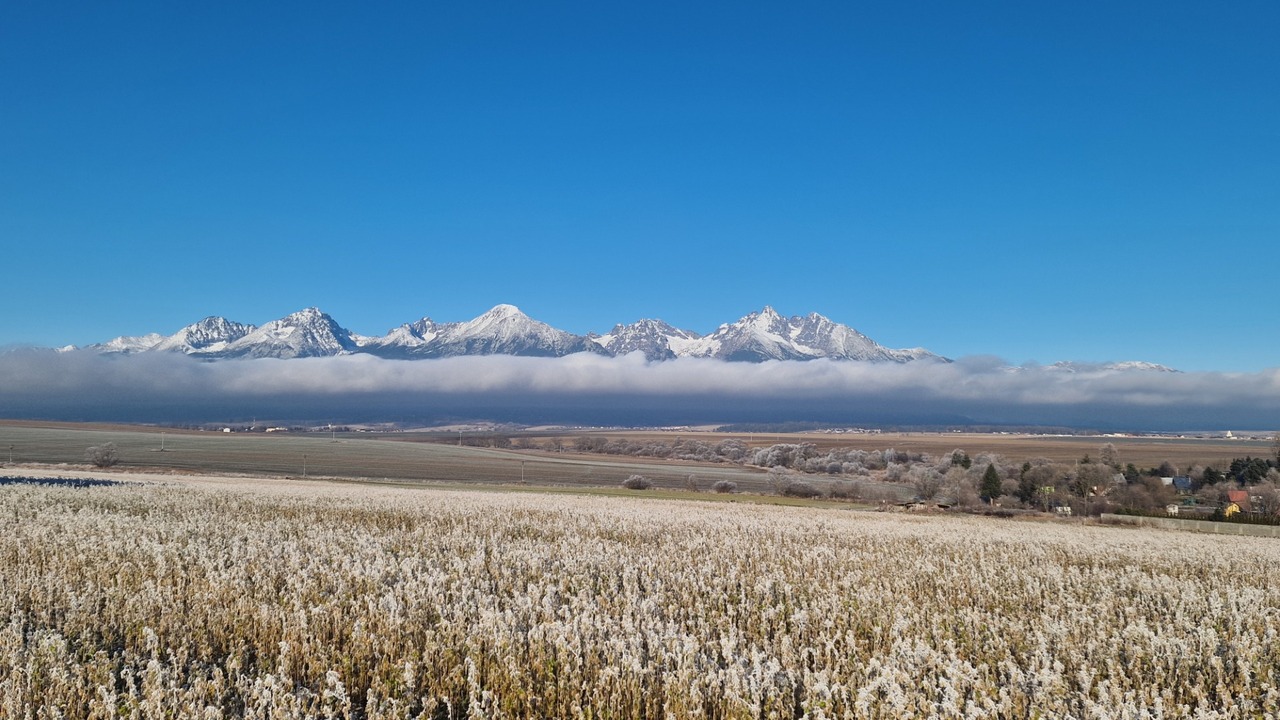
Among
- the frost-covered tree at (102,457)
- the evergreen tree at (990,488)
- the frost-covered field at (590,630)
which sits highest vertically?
the frost-covered field at (590,630)

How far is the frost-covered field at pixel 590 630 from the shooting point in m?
5.76

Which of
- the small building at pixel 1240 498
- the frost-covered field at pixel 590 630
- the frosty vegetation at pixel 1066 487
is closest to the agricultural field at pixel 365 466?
the frosty vegetation at pixel 1066 487

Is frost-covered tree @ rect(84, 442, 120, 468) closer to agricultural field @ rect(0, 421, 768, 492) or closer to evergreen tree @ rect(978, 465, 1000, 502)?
agricultural field @ rect(0, 421, 768, 492)

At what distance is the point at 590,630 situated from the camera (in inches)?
291

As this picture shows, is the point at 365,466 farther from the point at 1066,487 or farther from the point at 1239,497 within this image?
the point at 1239,497

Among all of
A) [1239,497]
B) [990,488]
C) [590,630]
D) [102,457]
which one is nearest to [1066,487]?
[990,488]

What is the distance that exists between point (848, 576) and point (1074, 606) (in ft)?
10.3

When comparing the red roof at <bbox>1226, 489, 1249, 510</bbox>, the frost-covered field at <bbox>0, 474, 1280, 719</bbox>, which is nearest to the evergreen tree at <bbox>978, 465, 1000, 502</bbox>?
the red roof at <bbox>1226, 489, 1249, 510</bbox>

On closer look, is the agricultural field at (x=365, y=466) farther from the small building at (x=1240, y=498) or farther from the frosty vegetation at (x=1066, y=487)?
the small building at (x=1240, y=498)

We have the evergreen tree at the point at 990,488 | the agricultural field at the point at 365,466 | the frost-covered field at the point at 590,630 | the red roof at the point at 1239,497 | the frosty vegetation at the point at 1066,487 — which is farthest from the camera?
the agricultural field at the point at 365,466

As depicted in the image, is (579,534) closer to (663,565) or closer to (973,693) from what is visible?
(663,565)

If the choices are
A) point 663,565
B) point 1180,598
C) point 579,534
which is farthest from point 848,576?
point 579,534

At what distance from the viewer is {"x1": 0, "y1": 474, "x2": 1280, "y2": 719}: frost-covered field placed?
5.76 metres

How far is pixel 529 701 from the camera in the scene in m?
5.79
